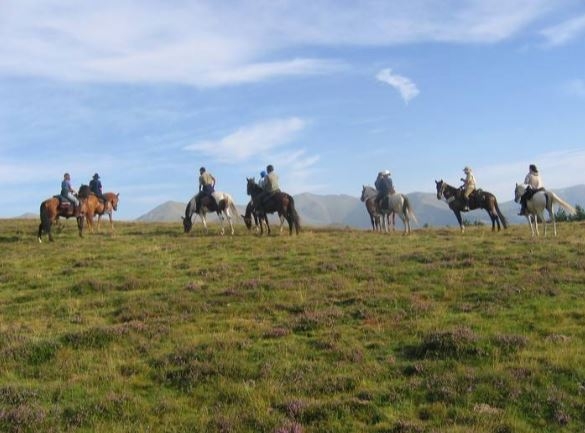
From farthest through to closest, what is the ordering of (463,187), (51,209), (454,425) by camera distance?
(463,187) < (51,209) < (454,425)

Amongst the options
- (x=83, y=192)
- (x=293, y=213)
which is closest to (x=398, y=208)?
(x=293, y=213)

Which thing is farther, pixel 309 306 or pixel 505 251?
pixel 505 251

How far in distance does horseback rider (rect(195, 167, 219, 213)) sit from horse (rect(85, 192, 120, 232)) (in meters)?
6.16

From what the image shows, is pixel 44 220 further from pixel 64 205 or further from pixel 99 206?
pixel 99 206

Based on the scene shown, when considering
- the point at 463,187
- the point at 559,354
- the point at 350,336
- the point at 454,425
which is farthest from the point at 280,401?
Answer: the point at 463,187

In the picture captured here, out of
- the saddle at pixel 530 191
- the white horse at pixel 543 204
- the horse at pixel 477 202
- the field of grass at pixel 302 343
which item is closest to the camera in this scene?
the field of grass at pixel 302 343

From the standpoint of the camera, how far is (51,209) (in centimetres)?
3506

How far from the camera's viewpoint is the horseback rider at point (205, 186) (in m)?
38.2

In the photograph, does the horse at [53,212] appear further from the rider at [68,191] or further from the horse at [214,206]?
the horse at [214,206]

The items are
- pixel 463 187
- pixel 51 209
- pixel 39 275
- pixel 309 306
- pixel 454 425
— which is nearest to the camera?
pixel 454 425

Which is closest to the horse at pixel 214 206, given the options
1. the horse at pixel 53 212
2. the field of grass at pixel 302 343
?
the horse at pixel 53 212

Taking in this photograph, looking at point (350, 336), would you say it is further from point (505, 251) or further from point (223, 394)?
point (505, 251)

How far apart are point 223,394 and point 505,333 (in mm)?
6779

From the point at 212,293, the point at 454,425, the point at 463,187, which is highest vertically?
the point at 463,187
